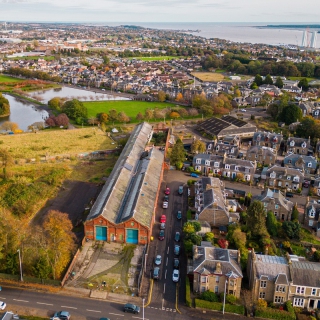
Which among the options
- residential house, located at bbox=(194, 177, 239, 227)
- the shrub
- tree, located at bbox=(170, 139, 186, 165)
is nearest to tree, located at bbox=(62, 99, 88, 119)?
tree, located at bbox=(170, 139, 186, 165)

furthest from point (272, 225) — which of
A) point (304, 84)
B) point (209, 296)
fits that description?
point (304, 84)

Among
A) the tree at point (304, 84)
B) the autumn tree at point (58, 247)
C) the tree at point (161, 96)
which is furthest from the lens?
the tree at point (304, 84)

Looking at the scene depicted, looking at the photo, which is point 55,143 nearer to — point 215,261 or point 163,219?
point 163,219

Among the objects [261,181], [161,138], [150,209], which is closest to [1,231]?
[150,209]

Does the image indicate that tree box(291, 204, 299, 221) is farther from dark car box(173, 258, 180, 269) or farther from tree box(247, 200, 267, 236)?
dark car box(173, 258, 180, 269)

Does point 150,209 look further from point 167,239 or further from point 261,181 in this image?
point 261,181

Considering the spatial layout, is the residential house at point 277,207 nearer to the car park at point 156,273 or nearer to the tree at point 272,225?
the tree at point 272,225

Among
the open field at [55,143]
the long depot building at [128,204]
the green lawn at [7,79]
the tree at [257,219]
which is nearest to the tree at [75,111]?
the open field at [55,143]
